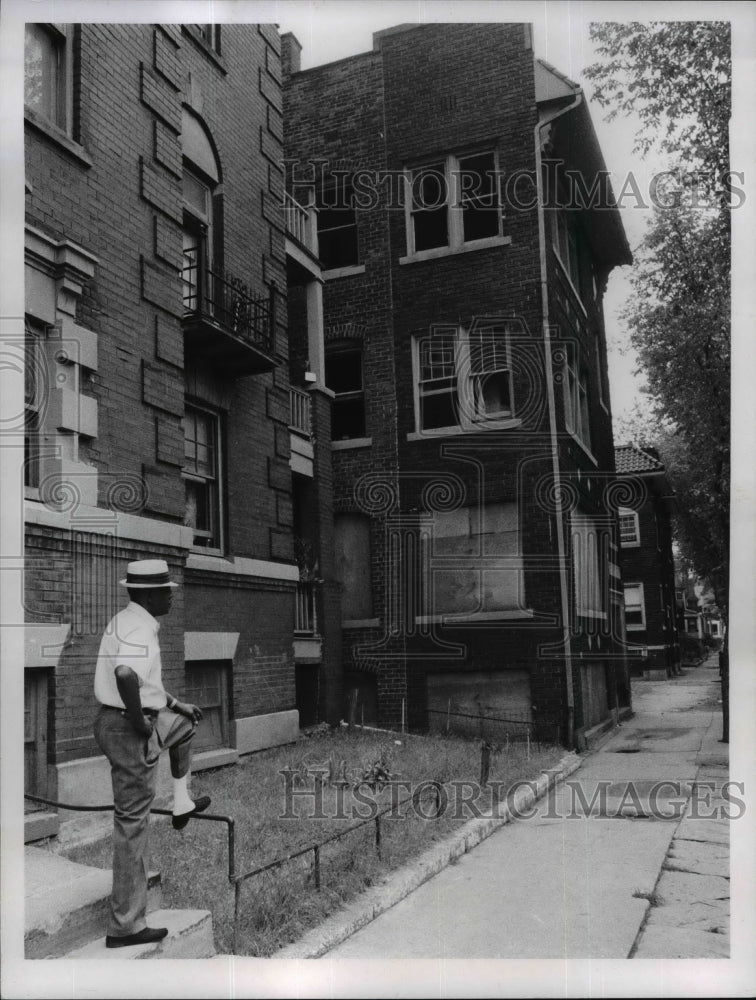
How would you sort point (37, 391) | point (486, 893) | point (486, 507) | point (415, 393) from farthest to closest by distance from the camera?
point (486, 507) → point (415, 393) → point (486, 893) → point (37, 391)

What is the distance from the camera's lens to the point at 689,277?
825 cm

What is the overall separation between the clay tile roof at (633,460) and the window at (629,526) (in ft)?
2.14

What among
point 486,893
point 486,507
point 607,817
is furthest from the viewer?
point 486,507

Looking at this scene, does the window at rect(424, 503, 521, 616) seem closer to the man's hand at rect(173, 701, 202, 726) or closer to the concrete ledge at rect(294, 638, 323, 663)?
the concrete ledge at rect(294, 638, 323, 663)

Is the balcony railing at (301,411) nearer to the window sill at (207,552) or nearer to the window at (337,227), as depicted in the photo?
the window at (337,227)

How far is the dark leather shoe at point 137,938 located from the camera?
4.30m

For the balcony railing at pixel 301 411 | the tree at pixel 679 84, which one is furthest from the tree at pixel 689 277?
the balcony railing at pixel 301 411

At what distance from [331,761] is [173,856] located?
1564 millimetres

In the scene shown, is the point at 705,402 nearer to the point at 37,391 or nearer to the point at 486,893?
the point at 486,893

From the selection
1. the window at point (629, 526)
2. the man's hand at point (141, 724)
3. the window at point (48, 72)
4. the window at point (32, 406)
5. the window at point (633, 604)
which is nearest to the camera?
the man's hand at point (141, 724)

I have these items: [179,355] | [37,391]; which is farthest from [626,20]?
[37,391]

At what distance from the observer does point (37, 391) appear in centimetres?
540

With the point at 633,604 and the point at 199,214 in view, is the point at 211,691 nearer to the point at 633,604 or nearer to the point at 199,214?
the point at 199,214

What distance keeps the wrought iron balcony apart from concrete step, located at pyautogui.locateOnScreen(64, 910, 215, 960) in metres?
3.90
